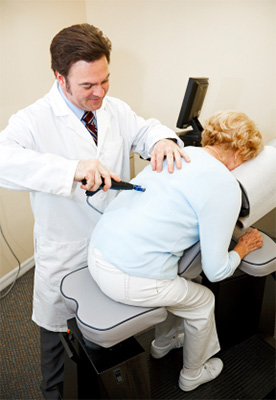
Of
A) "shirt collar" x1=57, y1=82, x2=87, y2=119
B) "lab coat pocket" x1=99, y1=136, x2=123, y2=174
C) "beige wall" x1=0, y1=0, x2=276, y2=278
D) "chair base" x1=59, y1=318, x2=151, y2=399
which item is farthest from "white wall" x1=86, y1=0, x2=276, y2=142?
"chair base" x1=59, y1=318, x2=151, y2=399

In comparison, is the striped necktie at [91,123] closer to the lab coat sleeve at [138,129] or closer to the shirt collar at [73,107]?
the shirt collar at [73,107]

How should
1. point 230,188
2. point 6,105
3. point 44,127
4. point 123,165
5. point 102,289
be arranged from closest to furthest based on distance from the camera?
1. point 230,188
2. point 102,289
3. point 44,127
4. point 123,165
5. point 6,105

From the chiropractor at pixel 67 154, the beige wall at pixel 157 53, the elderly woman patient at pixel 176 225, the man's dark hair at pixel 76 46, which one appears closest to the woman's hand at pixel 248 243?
the elderly woman patient at pixel 176 225

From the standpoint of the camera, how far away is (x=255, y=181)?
1055mm

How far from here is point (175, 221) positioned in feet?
3.28

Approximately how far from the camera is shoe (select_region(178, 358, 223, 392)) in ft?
4.36

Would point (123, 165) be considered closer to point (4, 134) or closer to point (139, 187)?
point (139, 187)

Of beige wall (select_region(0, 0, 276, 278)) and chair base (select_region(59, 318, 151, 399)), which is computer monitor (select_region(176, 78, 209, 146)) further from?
chair base (select_region(59, 318, 151, 399))

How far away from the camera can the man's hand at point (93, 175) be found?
95 cm

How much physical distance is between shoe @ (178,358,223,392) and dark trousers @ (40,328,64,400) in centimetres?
53

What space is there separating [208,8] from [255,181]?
171cm

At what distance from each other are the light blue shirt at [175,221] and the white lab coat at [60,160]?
0.23m

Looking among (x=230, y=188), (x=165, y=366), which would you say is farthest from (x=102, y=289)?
(x=165, y=366)

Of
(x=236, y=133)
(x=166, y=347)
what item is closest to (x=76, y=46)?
(x=236, y=133)
